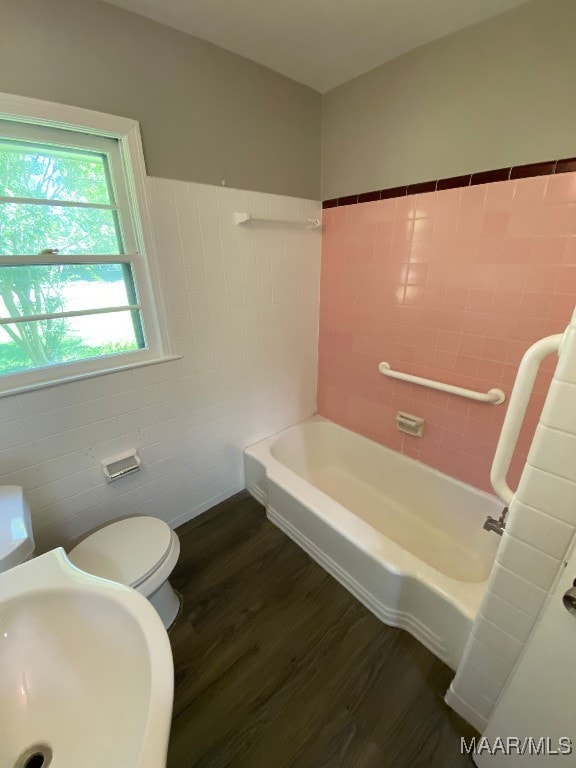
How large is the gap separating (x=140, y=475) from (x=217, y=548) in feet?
1.85

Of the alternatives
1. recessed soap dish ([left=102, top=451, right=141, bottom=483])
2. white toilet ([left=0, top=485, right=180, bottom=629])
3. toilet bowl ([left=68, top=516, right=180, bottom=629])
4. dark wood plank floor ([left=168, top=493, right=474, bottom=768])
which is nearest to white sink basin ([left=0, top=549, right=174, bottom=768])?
white toilet ([left=0, top=485, right=180, bottom=629])

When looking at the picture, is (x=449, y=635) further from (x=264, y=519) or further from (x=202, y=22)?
(x=202, y=22)

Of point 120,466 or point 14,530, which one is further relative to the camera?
point 120,466

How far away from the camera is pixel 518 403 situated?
73 cm

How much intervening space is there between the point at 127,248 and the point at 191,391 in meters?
0.71

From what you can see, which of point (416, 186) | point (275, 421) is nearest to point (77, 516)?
point (275, 421)

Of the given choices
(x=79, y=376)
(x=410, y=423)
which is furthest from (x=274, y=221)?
(x=410, y=423)

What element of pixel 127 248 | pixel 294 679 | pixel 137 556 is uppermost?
pixel 127 248

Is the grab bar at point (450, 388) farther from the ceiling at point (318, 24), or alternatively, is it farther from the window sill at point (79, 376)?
the ceiling at point (318, 24)

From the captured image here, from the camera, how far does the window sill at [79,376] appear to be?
1.15 metres

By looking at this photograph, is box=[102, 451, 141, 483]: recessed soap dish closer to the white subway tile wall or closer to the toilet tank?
the toilet tank

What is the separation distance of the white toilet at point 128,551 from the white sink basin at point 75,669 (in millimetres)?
325

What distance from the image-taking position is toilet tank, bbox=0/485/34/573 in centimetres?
81

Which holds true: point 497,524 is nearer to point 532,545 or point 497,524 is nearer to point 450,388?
point 532,545
